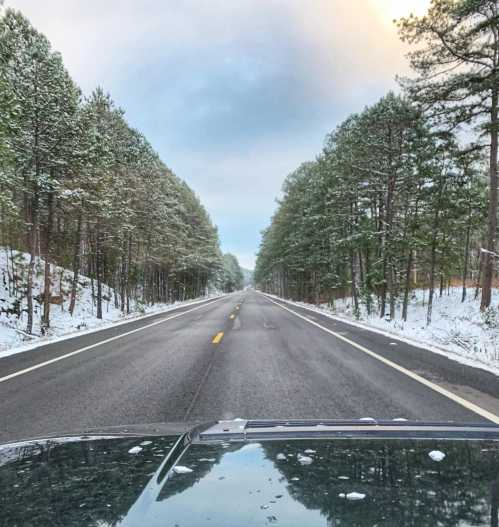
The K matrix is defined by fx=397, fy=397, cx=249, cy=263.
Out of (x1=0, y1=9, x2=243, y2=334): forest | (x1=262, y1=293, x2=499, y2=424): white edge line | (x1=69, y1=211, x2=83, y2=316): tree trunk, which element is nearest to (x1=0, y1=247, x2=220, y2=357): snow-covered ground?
(x1=0, y1=9, x2=243, y2=334): forest

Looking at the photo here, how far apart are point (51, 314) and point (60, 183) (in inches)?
327

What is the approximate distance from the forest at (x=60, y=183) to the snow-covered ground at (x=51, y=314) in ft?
0.52

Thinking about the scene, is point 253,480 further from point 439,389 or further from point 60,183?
point 60,183

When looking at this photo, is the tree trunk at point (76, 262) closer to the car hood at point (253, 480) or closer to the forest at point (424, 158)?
the forest at point (424, 158)

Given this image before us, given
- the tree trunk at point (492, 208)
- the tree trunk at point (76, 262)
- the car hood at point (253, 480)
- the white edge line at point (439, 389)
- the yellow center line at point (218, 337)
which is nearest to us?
the car hood at point (253, 480)

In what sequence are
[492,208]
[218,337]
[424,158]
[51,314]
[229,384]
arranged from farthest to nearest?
[51,314] → [424,158] → [492,208] → [218,337] → [229,384]

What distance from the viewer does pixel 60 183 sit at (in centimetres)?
1695

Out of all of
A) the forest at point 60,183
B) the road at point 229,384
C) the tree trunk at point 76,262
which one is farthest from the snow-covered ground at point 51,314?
the road at point 229,384

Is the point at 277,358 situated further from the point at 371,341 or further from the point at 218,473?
the point at 218,473

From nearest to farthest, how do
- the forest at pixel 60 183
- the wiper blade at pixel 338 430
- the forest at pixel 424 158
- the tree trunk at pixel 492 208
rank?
1. the wiper blade at pixel 338 430
2. the forest at pixel 424 158
3. the tree trunk at pixel 492 208
4. the forest at pixel 60 183

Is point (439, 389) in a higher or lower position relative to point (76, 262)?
lower

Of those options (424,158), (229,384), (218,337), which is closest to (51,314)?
(218,337)

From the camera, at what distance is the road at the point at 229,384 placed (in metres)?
4.75

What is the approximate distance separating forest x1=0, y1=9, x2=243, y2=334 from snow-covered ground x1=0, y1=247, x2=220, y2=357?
158mm
